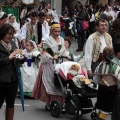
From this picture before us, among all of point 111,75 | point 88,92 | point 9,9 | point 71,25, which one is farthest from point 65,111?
point 71,25

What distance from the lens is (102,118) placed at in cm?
647

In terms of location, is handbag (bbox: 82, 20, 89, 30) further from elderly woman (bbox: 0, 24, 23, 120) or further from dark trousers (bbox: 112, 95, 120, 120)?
dark trousers (bbox: 112, 95, 120, 120)

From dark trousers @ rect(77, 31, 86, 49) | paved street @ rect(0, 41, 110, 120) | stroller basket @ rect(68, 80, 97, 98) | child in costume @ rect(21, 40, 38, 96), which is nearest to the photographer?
stroller basket @ rect(68, 80, 97, 98)

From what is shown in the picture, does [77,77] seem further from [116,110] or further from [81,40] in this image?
[81,40]

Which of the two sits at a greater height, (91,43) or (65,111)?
(91,43)

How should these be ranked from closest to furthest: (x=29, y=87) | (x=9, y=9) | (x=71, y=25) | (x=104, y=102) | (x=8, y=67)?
1. (x=8, y=67)
2. (x=104, y=102)
3. (x=29, y=87)
4. (x=9, y=9)
5. (x=71, y=25)

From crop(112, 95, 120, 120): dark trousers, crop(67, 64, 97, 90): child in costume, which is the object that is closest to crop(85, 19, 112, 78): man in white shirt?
crop(67, 64, 97, 90): child in costume

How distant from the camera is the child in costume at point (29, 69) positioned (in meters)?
8.99

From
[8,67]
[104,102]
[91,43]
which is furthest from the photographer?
[91,43]

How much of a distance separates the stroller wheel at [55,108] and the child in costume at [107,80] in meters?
1.02

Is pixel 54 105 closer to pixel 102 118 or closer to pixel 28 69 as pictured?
pixel 102 118

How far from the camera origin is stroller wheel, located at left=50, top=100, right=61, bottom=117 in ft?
24.1

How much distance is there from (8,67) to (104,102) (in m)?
1.57

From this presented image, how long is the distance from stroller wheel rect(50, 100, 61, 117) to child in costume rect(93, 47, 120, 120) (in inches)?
40.2
